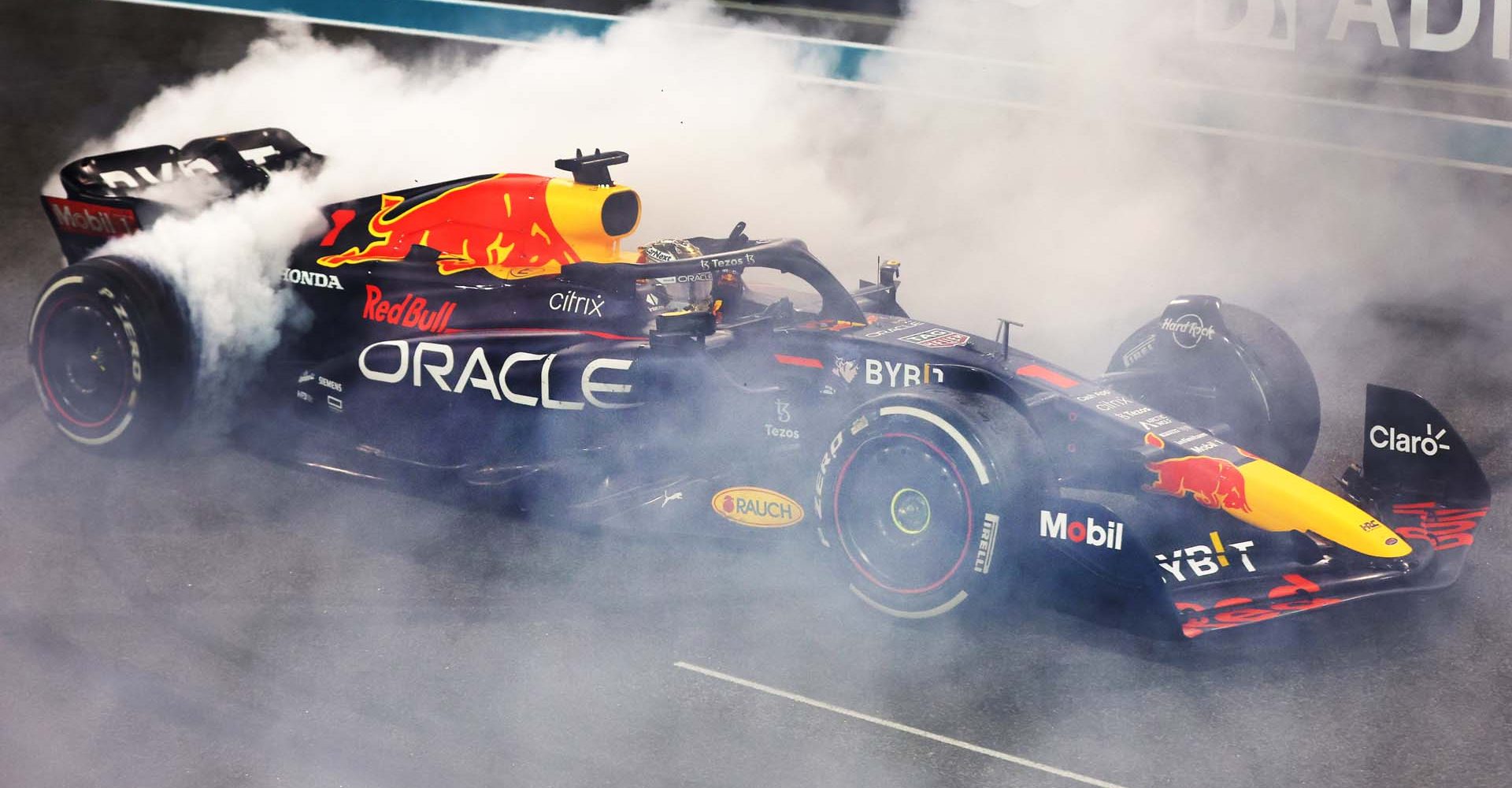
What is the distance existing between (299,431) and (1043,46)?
7.29m

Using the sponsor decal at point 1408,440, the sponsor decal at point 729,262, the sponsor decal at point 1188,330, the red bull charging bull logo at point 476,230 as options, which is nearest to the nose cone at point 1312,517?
the sponsor decal at point 1408,440

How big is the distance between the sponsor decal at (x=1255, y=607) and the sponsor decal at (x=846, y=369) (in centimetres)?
151

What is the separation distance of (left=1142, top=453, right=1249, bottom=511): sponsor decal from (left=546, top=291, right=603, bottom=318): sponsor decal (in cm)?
233

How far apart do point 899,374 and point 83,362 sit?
12.4 ft

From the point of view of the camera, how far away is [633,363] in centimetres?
608

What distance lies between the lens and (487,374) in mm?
6312

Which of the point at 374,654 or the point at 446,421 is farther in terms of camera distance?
the point at 446,421

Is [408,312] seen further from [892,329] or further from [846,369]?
[892,329]

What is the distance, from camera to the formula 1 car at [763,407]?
5312mm

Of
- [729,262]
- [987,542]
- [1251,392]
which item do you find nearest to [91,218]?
[729,262]

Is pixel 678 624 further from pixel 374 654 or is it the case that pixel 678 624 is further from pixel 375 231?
pixel 375 231

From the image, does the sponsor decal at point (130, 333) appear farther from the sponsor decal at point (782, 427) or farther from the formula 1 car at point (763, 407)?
the sponsor decal at point (782, 427)

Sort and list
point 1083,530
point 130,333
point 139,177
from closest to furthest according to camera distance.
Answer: point 1083,530 < point 130,333 < point 139,177

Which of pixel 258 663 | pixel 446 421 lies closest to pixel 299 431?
pixel 446 421
